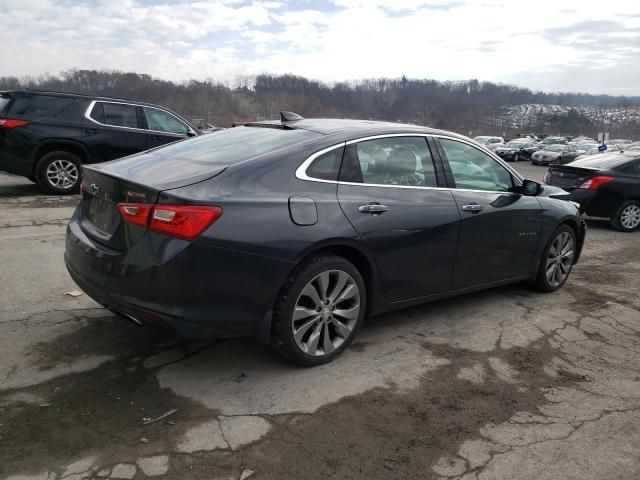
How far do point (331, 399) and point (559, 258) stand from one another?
A: 3328 mm

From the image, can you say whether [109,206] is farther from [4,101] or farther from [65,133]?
[4,101]

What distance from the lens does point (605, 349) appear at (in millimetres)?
4191

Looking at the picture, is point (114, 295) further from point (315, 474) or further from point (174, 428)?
point (315, 474)

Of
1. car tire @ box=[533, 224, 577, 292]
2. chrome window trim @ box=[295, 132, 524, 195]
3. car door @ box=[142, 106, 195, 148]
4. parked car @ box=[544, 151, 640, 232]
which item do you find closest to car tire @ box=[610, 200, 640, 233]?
parked car @ box=[544, 151, 640, 232]

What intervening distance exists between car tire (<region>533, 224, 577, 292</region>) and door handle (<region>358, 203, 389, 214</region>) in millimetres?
2279

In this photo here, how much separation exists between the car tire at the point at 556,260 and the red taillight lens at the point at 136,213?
12.5ft

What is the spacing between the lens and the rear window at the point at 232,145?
357 centimetres

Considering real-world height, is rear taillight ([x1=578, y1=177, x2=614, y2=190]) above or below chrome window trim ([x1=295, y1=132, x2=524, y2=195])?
below

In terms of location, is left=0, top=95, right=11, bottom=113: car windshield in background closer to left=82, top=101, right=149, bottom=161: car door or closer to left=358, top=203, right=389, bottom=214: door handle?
left=82, top=101, right=149, bottom=161: car door

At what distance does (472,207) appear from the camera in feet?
14.4

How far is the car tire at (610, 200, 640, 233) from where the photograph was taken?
9727mm

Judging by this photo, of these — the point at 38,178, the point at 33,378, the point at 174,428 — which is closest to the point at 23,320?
the point at 33,378

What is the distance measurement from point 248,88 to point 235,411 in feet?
277

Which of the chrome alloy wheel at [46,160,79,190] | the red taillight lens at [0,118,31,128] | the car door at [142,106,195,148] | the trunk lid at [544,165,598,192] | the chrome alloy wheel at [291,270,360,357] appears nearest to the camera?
the chrome alloy wheel at [291,270,360,357]
